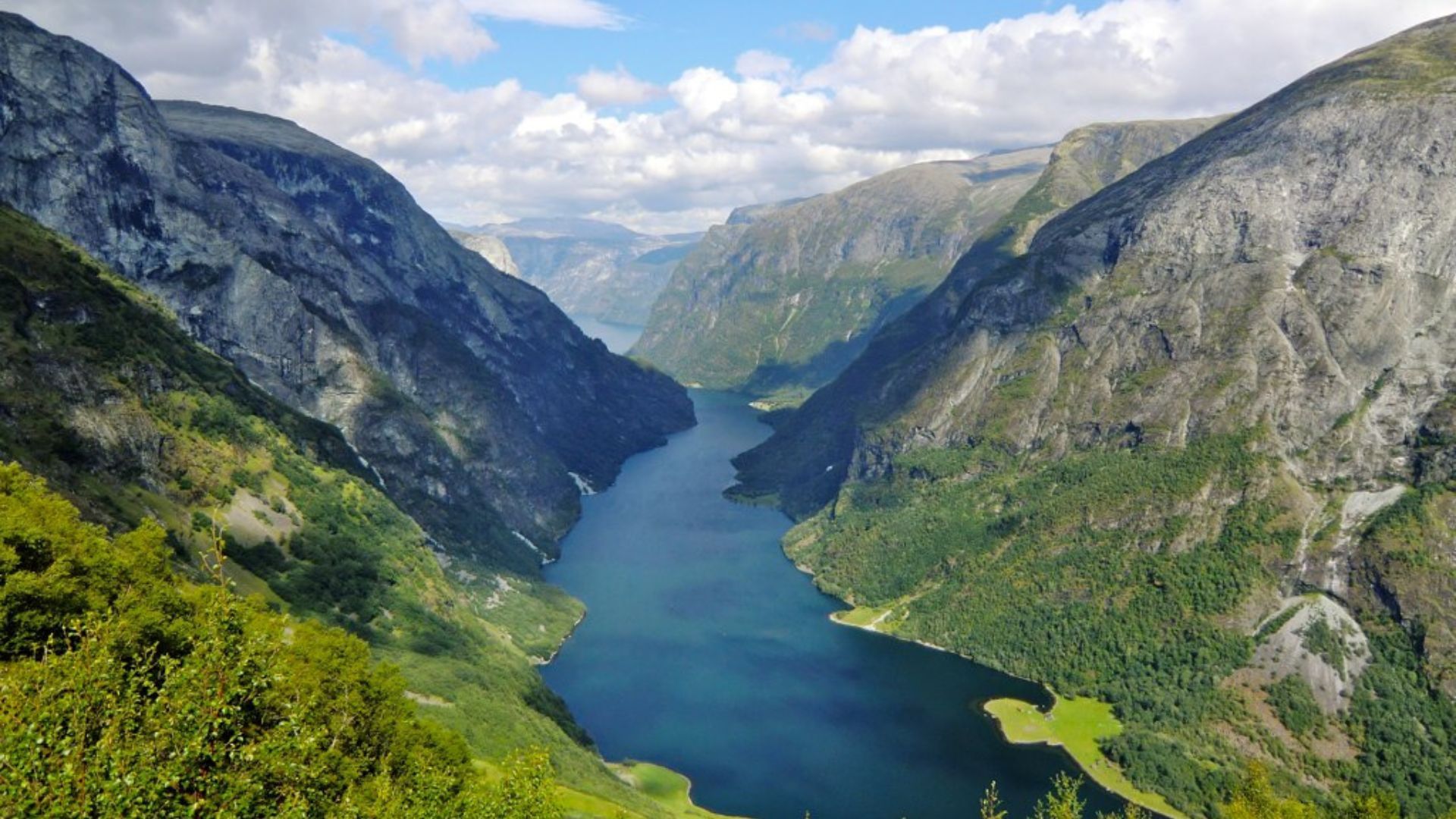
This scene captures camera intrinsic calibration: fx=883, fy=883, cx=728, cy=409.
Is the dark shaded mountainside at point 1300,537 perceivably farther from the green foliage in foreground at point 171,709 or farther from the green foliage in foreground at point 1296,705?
the green foliage in foreground at point 171,709

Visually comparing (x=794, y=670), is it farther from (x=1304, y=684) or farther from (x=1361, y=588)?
(x=1361, y=588)

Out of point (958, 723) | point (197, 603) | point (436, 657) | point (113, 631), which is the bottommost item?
point (958, 723)

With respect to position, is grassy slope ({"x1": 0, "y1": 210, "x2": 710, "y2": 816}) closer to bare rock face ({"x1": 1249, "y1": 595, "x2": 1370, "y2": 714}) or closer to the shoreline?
the shoreline

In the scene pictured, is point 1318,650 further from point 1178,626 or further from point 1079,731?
point 1079,731

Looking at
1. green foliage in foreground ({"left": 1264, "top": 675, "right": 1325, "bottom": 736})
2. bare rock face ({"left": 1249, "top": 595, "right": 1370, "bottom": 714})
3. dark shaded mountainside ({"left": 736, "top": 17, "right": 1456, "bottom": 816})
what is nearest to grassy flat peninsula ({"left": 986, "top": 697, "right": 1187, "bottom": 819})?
dark shaded mountainside ({"left": 736, "top": 17, "right": 1456, "bottom": 816})

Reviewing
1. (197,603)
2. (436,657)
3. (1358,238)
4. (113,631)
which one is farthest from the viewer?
(1358,238)

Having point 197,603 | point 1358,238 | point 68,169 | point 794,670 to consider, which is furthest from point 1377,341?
point 68,169
